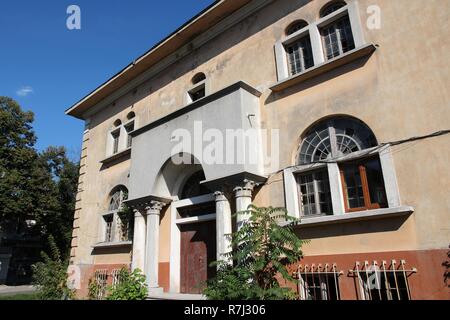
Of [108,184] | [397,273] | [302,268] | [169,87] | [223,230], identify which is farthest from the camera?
[108,184]

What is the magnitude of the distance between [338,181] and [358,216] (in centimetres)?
91

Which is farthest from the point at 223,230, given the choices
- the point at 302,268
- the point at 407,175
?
the point at 407,175

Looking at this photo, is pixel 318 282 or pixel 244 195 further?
pixel 244 195

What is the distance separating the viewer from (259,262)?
639 cm

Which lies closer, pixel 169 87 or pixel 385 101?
pixel 385 101

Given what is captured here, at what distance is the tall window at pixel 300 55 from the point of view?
856 centimetres

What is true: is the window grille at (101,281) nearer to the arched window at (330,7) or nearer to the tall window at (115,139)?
the tall window at (115,139)

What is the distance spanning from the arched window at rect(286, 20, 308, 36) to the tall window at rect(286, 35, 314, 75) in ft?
1.14

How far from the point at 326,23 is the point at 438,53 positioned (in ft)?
8.93

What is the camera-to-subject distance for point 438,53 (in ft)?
20.8

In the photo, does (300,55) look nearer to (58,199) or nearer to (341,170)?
(341,170)

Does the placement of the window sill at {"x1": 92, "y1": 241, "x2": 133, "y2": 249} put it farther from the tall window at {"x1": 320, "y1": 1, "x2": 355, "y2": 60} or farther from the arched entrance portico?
the tall window at {"x1": 320, "y1": 1, "x2": 355, "y2": 60}

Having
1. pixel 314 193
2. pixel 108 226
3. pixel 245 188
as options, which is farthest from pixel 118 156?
pixel 314 193
